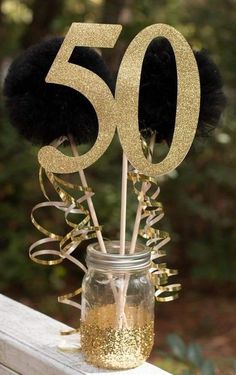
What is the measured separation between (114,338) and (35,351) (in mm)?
143

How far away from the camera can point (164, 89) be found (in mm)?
1139

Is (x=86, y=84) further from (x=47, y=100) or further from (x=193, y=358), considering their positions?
(x=193, y=358)

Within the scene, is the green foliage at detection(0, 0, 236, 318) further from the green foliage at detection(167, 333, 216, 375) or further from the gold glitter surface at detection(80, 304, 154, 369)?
the gold glitter surface at detection(80, 304, 154, 369)

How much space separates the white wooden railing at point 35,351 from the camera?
1156mm

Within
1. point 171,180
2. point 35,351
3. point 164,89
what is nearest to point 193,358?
point 35,351

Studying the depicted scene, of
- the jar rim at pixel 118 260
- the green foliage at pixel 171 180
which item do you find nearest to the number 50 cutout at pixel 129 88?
the jar rim at pixel 118 260

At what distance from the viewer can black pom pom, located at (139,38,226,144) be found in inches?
44.8

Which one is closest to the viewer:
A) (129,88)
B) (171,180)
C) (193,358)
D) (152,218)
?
(129,88)

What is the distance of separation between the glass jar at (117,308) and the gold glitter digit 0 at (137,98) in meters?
0.14

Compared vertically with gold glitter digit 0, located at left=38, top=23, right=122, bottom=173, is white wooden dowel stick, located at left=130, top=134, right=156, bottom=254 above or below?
below

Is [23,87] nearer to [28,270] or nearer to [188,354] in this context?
[188,354]

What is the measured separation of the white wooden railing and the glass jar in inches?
1.0

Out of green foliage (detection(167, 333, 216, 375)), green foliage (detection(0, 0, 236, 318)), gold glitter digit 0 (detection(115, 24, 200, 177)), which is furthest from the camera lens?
green foliage (detection(0, 0, 236, 318))

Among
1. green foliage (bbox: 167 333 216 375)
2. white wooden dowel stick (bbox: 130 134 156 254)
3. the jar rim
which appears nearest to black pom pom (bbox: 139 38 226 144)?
white wooden dowel stick (bbox: 130 134 156 254)
